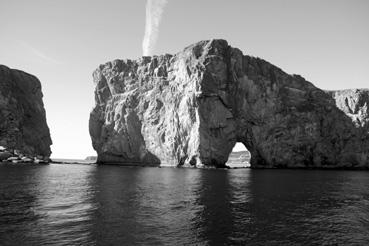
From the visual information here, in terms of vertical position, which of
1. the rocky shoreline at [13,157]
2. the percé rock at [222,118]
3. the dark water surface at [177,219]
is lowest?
the dark water surface at [177,219]

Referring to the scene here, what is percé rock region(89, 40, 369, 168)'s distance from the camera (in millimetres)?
105062

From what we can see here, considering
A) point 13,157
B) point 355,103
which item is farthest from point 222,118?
point 355,103

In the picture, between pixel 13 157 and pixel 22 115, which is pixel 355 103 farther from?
pixel 22 115

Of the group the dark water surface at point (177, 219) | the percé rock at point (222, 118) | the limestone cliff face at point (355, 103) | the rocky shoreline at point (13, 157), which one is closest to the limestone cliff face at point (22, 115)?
the rocky shoreline at point (13, 157)

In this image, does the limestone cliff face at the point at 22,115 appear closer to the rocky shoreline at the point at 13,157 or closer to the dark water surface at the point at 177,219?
the rocky shoreline at the point at 13,157

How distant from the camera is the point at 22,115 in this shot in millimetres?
122625

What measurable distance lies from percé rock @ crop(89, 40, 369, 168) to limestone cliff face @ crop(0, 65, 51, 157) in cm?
2612

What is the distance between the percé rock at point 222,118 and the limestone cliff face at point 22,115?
1028 inches

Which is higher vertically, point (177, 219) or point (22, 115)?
point (22, 115)

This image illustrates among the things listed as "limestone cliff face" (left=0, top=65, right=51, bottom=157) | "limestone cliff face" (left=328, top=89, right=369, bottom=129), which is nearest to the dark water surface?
"limestone cliff face" (left=0, top=65, right=51, bottom=157)

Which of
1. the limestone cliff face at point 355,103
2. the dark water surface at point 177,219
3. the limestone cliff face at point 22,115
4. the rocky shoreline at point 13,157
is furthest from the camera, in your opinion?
the limestone cliff face at point 355,103

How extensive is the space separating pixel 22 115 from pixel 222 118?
88609 mm

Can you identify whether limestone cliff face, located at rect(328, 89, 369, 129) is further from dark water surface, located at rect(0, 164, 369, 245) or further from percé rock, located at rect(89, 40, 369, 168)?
dark water surface, located at rect(0, 164, 369, 245)

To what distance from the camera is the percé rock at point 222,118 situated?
105062 millimetres
